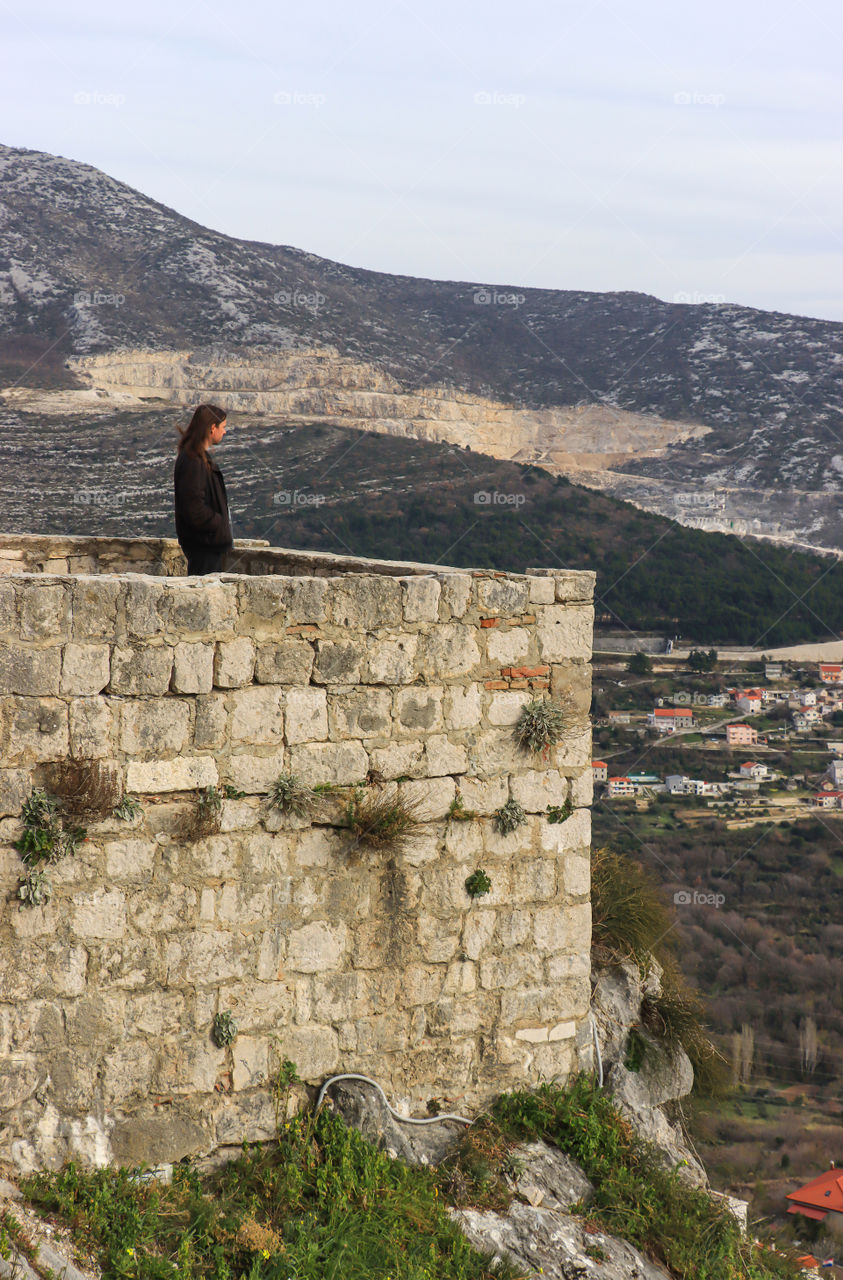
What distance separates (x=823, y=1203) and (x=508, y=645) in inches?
521

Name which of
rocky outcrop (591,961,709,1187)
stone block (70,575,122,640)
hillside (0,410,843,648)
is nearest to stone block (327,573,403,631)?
stone block (70,575,122,640)

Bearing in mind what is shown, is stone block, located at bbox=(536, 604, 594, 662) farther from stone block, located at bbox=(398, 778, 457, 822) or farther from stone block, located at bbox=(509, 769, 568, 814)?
stone block, located at bbox=(398, 778, 457, 822)

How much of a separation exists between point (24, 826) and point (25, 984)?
24.8 inches

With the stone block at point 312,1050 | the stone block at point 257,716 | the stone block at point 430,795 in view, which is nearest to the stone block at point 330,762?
the stone block at point 257,716

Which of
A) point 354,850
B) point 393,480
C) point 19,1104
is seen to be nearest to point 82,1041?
point 19,1104

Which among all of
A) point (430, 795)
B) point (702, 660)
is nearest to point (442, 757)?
point (430, 795)

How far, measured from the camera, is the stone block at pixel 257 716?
14.7 ft

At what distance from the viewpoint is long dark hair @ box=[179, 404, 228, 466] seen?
5512mm

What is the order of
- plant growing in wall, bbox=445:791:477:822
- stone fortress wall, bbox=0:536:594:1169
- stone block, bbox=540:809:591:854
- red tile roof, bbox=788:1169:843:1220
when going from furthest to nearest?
1. red tile roof, bbox=788:1169:843:1220
2. stone block, bbox=540:809:591:854
3. plant growing in wall, bbox=445:791:477:822
4. stone fortress wall, bbox=0:536:594:1169

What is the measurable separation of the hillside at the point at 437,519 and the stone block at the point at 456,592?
2053 cm

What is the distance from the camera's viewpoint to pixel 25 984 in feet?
13.7

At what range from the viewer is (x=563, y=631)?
5.30 metres

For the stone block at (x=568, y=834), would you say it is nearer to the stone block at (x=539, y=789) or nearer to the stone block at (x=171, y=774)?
the stone block at (x=539, y=789)

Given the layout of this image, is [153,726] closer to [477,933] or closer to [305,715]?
[305,715]
